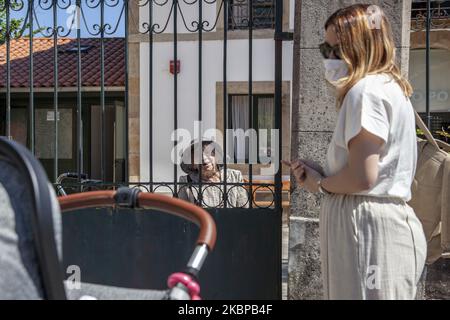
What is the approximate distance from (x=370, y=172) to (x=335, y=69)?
0.52m

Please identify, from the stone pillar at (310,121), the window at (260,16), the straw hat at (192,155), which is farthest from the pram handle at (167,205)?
the window at (260,16)

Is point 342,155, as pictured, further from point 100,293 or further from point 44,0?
point 44,0

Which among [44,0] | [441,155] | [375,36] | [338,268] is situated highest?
[44,0]

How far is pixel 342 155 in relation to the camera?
8.19 ft

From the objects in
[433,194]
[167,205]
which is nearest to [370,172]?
[167,205]

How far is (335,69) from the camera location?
2541 mm

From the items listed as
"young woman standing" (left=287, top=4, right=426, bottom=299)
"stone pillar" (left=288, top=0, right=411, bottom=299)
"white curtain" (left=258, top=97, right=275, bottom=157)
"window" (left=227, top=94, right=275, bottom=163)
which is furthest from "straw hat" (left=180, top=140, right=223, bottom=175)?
"white curtain" (left=258, top=97, right=275, bottom=157)

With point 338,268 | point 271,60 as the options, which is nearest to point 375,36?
point 338,268

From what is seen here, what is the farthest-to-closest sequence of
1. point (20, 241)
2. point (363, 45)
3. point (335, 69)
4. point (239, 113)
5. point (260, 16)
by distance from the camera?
point (239, 113) → point (260, 16) → point (335, 69) → point (363, 45) → point (20, 241)

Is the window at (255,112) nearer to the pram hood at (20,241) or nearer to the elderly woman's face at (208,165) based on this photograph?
the elderly woman's face at (208,165)

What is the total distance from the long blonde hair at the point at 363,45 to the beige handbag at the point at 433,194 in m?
0.98

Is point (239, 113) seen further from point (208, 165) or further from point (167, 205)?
point (167, 205)

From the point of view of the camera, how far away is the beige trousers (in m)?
2.37
